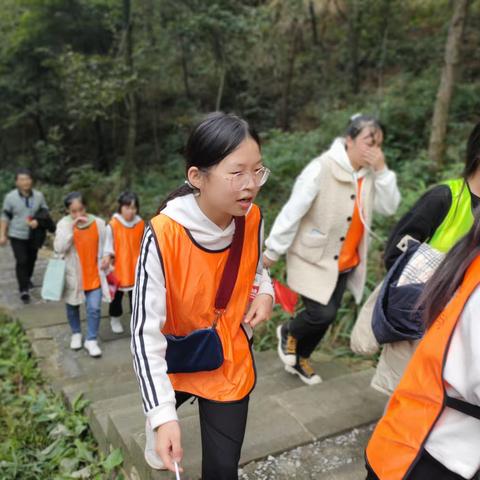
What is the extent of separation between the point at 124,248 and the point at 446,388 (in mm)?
3893

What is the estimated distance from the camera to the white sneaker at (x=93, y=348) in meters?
4.50

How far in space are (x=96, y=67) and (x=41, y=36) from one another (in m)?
4.50

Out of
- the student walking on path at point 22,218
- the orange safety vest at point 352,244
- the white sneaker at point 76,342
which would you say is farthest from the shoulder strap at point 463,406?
the student walking on path at point 22,218

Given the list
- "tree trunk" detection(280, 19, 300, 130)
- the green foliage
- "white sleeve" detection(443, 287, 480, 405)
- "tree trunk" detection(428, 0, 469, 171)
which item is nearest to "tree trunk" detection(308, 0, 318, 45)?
"tree trunk" detection(280, 19, 300, 130)

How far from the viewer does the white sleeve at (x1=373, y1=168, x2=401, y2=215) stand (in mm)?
3081

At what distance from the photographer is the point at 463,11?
709 centimetres

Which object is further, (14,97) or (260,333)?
(14,97)

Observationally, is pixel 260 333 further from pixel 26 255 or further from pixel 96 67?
pixel 96 67

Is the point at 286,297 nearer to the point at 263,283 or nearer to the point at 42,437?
the point at 263,283

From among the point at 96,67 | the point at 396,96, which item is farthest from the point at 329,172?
the point at 96,67

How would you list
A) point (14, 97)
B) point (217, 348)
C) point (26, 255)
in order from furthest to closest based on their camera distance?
point (14, 97), point (26, 255), point (217, 348)

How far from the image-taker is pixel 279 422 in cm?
261

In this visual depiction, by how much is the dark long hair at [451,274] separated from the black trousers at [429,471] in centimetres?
40

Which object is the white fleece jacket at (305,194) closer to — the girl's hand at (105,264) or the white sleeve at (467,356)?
the white sleeve at (467,356)
